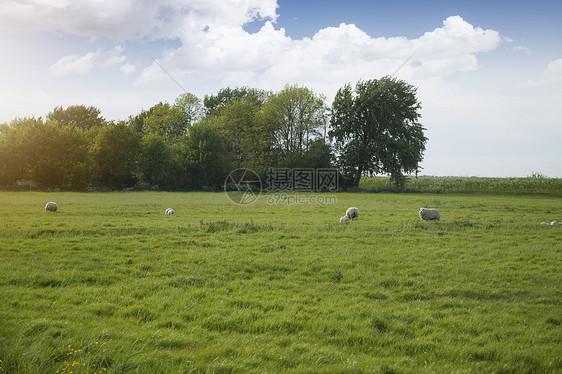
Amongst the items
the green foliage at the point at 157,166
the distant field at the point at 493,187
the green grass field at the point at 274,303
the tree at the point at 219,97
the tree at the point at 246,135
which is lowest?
the green grass field at the point at 274,303

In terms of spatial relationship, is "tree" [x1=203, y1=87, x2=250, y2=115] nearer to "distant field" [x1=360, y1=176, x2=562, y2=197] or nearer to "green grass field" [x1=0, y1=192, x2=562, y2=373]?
"distant field" [x1=360, y1=176, x2=562, y2=197]

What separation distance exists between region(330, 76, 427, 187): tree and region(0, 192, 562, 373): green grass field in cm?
4487

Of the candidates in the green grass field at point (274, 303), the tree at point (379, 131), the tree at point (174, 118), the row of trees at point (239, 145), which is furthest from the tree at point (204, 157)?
→ the green grass field at point (274, 303)

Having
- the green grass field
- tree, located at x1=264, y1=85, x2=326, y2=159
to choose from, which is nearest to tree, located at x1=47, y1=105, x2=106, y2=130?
tree, located at x1=264, y1=85, x2=326, y2=159

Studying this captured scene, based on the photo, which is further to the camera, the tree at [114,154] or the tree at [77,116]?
the tree at [77,116]

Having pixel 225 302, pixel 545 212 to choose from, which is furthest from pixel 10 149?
pixel 545 212

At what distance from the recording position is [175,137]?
75000mm

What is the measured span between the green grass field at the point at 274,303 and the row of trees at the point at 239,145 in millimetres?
43445

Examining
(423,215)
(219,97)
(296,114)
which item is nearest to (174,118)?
(219,97)

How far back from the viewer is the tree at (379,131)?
6041 cm

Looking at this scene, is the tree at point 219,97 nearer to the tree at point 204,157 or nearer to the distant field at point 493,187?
the tree at point 204,157

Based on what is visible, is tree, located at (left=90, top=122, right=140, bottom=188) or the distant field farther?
tree, located at (left=90, top=122, right=140, bottom=188)

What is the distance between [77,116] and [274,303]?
8878 cm

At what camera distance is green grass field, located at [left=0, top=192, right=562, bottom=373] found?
5699mm
